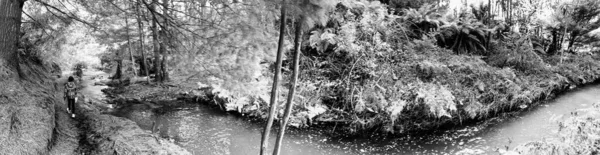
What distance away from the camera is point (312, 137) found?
1023cm

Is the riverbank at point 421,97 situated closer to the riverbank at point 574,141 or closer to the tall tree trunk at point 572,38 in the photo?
the riverbank at point 574,141

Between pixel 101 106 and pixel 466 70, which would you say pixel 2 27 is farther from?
pixel 466 70

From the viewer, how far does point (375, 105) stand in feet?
35.8

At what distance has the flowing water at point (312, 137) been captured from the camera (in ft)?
30.6

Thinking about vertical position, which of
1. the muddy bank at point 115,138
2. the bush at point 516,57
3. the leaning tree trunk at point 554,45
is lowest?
the muddy bank at point 115,138

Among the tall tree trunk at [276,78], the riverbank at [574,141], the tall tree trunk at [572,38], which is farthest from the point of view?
the tall tree trunk at [572,38]

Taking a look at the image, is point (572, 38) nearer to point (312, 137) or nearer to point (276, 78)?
point (312, 137)

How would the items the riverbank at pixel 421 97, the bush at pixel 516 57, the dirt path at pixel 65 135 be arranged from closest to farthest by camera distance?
the dirt path at pixel 65 135 < the riverbank at pixel 421 97 < the bush at pixel 516 57

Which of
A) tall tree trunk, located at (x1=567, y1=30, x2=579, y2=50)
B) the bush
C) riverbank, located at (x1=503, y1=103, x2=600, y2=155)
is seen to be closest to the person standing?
riverbank, located at (x1=503, y1=103, x2=600, y2=155)

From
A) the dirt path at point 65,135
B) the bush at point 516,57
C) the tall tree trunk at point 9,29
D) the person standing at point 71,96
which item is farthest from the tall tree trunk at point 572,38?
the tall tree trunk at point 9,29

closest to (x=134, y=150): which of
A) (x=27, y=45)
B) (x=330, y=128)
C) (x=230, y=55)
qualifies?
(x=230, y=55)

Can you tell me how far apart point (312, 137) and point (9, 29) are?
24.3 feet

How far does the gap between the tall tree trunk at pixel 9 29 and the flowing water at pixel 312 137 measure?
3768 mm

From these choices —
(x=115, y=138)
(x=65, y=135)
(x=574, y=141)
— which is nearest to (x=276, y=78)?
(x=115, y=138)
